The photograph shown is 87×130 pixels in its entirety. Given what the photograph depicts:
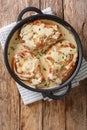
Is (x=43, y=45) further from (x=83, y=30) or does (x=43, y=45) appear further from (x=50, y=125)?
(x=50, y=125)

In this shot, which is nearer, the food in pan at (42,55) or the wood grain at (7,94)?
the food in pan at (42,55)

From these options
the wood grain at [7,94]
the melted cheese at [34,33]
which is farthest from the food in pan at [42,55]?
the wood grain at [7,94]

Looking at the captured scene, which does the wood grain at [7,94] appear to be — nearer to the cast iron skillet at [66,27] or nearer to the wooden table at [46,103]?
the wooden table at [46,103]

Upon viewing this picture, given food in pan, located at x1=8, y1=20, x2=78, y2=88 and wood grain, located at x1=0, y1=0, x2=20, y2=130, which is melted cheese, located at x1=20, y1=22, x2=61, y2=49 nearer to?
food in pan, located at x1=8, y1=20, x2=78, y2=88

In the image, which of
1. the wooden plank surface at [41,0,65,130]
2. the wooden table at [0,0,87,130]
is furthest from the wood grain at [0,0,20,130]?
the wooden plank surface at [41,0,65,130]

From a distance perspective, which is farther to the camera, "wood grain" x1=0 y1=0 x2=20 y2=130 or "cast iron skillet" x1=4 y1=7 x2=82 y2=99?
"wood grain" x1=0 y1=0 x2=20 y2=130

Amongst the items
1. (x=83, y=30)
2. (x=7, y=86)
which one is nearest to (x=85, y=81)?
(x=83, y=30)
